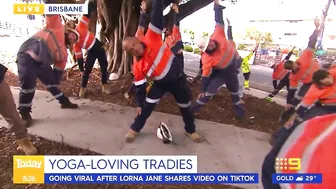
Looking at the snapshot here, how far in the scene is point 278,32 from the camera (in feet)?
150

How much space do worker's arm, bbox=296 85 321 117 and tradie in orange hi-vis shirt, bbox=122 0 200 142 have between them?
5.71ft

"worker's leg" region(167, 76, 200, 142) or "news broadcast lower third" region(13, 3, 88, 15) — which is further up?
"news broadcast lower third" region(13, 3, 88, 15)

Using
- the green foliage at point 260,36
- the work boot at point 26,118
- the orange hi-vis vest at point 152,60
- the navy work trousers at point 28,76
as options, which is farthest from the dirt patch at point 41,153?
the green foliage at point 260,36

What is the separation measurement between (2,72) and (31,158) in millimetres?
1048

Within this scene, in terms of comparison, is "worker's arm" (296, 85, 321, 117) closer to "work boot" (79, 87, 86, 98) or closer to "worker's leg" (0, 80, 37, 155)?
"worker's leg" (0, 80, 37, 155)

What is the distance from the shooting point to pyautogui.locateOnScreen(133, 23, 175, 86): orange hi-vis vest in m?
3.16

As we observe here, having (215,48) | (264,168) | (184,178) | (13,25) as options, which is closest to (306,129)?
(264,168)

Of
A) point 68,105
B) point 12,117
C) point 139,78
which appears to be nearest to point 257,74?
point 68,105

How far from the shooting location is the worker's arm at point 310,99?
3.46 m

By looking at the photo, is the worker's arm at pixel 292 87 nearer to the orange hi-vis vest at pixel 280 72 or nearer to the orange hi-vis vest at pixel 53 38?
the orange hi-vis vest at pixel 280 72

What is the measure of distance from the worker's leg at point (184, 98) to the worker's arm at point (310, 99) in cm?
161

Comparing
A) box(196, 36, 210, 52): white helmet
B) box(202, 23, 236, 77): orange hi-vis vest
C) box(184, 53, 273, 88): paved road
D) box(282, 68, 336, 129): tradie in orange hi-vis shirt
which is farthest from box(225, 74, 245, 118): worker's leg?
box(184, 53, 273, 88): paved road

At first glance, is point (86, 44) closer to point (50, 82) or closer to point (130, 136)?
point (50, 82)

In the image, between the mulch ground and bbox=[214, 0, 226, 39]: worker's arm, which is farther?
bbox=[214, 0, 226, 39]: worker's arm
